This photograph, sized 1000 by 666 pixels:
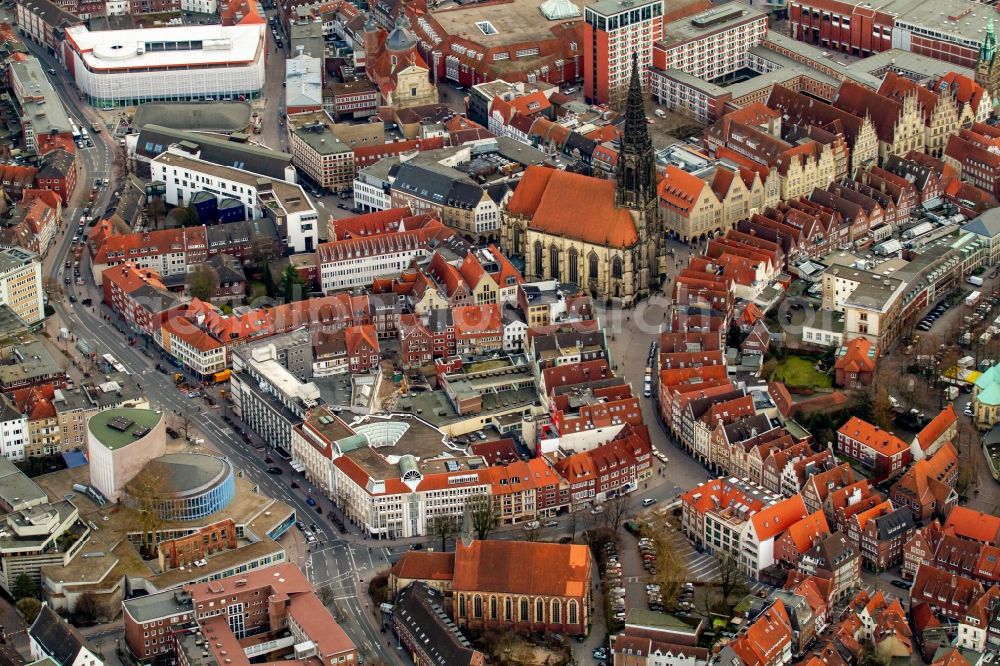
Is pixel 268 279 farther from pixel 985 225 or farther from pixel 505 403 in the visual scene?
pixel 985 225

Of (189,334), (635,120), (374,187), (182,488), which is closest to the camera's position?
(182,488)

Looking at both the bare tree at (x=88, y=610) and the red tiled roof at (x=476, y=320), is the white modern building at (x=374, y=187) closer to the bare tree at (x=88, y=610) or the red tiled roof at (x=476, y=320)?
the red tiled roof at (x=476, y=320)

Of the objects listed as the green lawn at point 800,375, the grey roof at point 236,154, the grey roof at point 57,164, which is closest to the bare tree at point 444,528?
the green lawn at point 800,375

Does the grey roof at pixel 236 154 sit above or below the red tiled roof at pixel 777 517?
above

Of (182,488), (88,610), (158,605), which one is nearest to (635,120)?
(182,488)

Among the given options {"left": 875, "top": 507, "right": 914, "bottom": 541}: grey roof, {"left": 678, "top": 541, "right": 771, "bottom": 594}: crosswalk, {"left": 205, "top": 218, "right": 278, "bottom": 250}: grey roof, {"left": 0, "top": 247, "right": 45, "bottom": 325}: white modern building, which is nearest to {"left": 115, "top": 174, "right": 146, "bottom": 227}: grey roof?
{"left": 205, "top": 218, "right": 278, "bottom": 250}: grey roof
